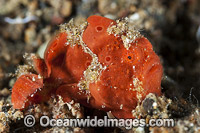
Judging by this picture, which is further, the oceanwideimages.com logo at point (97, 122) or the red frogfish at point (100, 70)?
the red frogfish at point (100, 70)

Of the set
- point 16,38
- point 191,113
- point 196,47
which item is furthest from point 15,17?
point 196,47

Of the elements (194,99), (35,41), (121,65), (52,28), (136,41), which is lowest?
(194,99)

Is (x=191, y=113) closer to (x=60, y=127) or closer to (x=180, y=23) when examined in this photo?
(x=60, y=127)

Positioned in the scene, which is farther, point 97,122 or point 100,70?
point 97,122

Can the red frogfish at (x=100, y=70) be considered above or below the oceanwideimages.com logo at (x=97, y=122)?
above

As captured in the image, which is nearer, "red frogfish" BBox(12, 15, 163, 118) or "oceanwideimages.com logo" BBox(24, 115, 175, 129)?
"oceanwideimages.com logo" BBox(24, 115, 175, 129)

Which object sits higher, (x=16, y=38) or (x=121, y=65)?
(x=16, y=38)

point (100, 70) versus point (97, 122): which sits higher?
point (100, 70)

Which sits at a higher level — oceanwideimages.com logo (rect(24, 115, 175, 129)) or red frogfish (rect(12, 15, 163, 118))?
red frogfish (rect(12, 15, 163, 118))
